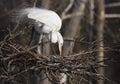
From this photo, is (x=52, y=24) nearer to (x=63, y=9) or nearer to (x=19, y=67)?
(x=19, y=67)

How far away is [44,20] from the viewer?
674 centimetres

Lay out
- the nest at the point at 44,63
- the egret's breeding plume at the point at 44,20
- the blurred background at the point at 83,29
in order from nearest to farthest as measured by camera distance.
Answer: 1. the nest at the point at 44,63
2. the blurred background at the point at 83,29
3. the egret's breeding plume at the point at 44,20

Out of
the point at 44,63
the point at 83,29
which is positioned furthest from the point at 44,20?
the point at 83,29

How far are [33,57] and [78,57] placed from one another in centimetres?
43

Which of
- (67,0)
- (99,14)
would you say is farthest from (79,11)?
(67,0)

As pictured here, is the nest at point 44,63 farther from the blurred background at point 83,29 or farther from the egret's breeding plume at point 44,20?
the egret's breeding plume at point 44,20

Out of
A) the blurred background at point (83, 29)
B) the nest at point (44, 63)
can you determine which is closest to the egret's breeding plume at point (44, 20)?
the blurred background at point (83, 29)

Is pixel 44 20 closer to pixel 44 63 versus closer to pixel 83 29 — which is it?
pixel 44 63

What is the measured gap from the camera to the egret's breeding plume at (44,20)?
643 cm

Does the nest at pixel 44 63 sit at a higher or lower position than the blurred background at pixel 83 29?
lower

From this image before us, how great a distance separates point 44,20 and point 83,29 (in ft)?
29.8

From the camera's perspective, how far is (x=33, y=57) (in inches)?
213

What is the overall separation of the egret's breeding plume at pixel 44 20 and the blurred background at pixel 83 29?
94mm

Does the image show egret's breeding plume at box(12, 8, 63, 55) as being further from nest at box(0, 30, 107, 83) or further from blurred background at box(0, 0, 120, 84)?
nest at box(0, 30, 107, 83)
